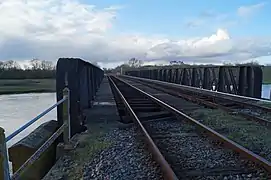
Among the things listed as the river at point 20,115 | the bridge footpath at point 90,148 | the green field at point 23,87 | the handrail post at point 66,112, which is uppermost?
the handrail post at point 66,112

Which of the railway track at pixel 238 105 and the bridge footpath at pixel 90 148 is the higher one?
the railway track at pixel 238 105

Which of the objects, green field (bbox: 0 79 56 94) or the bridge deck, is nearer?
the bridge deck

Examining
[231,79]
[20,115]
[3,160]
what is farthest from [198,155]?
[20,115]

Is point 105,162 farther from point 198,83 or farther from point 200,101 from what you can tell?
point 198,83

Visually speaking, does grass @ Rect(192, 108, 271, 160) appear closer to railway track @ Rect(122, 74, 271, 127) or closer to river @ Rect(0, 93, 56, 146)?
railway track @ Rect(122, 74, 271, 127)

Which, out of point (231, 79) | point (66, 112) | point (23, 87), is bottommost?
point (23, 87)

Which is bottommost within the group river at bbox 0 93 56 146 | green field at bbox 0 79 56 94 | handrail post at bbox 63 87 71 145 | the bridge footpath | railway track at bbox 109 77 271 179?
green field at bbox 0 79 56 94

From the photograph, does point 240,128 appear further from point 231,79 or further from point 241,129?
point 231,79

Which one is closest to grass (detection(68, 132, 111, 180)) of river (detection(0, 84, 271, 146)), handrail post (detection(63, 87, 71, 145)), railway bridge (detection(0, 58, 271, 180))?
railway bridge (detection(0, 58, 271, 180))

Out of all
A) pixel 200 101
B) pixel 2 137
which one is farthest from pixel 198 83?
pixel 2 137

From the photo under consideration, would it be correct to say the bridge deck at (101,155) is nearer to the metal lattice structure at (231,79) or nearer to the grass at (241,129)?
the grass at (241,129)

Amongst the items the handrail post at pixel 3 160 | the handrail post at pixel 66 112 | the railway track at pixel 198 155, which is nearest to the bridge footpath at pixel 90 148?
the handrail post at pixel 66 112

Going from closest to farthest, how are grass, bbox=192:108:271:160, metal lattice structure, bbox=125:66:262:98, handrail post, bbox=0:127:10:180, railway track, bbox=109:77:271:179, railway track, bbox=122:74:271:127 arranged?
handrail post, bbox=0:127:10:180, railway track, bbox=109:77:271:179, grass, bbox=192:108:271:160, railway track, bbox=122:74:271:127, metal lattice structure, bbox=125:66:262:98

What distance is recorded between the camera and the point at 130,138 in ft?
23.8
